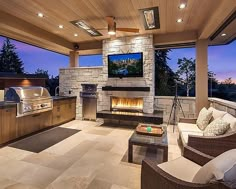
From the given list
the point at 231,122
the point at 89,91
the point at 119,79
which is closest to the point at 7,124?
the point at 89,91

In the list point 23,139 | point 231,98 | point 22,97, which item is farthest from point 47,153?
point 231,98

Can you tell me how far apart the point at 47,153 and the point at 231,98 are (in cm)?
546

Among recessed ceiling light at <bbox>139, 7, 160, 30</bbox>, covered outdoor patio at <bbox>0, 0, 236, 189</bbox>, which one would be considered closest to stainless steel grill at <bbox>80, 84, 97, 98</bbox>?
covered outdoor patio at <bbox>0, 0, 236, 189</bbox>

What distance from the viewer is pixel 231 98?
5.17 metres

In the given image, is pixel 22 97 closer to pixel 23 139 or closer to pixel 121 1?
pixel 23 139

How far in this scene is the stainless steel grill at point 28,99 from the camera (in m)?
3.90

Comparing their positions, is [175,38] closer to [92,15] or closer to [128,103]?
[128,103]

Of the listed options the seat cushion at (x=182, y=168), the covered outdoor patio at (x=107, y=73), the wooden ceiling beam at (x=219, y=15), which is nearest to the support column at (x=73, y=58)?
the covered outdoor patio at (x=107, y=73)

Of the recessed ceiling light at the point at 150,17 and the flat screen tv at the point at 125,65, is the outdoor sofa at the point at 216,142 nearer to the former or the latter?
the recessed ceiling light at the point at 150,17

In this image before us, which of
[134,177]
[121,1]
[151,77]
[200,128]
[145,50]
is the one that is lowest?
[134,177]

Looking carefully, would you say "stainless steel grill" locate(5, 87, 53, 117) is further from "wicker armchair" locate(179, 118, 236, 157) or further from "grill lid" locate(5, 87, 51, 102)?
"wicker armchair" locate(179, 118, 236, 157)

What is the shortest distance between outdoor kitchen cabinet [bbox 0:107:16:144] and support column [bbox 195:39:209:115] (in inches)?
193

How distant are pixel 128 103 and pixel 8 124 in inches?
135

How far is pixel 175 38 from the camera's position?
201 inches
